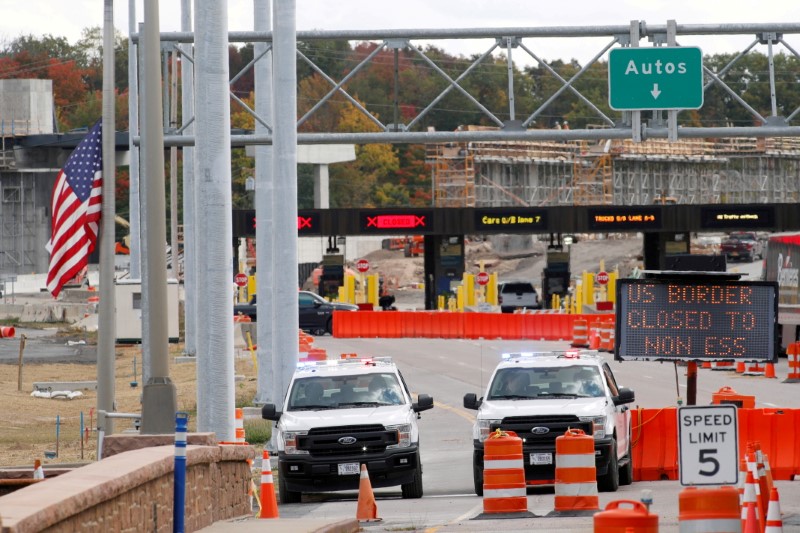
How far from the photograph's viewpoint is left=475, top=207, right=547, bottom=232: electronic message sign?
68.6m

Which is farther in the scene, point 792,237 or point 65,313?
point 65,313

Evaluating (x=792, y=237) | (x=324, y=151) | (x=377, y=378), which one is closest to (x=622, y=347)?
(x=377, y=378)

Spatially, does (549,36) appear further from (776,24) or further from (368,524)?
(368,524)

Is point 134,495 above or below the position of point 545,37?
below

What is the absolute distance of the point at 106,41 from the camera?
2158cm

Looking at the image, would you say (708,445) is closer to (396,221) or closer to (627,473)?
(627,473)

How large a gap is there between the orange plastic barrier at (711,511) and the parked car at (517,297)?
6006 centimetres

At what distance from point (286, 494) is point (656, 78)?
10.8 meters

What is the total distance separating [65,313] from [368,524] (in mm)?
60069

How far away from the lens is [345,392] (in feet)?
66.4

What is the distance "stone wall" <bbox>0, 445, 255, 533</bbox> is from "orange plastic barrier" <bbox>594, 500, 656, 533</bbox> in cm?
338

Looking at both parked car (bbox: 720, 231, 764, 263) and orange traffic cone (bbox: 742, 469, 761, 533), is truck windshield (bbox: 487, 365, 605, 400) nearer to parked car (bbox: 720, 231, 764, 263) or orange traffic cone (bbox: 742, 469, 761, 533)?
orange traffic cone (bbox: 742, 469, 761, 533)

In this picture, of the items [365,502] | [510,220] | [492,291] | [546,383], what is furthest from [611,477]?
[492,291]

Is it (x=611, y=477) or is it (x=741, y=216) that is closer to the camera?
(x=611, y=477)
